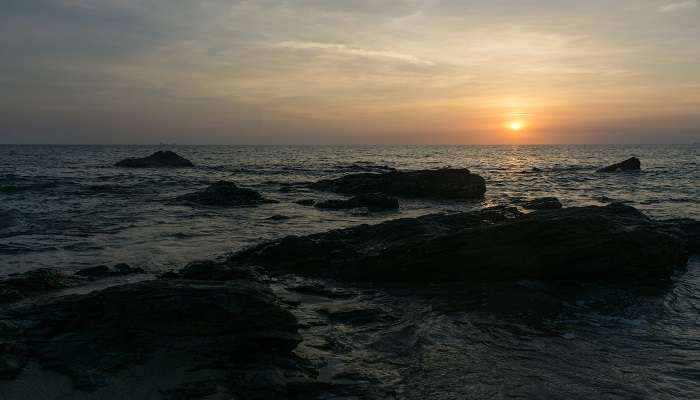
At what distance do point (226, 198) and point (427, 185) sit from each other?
1274 cm

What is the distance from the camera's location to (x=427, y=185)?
3259 cm

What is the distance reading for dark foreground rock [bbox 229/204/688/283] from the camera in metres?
11.2

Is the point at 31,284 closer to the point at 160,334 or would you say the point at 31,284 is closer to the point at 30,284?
the point at 30,284

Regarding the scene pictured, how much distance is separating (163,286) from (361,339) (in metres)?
3.07

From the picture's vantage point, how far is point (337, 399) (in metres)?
5.76

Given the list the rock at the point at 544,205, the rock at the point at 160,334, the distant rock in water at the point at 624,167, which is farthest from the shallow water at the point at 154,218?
the distant rock in water at the point at 624,167

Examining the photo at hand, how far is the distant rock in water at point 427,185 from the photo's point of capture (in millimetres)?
32219

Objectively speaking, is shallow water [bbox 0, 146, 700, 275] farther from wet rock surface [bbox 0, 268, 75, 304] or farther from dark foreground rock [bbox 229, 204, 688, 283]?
dark foreground rock [bbox 229, 204, 688, 283]

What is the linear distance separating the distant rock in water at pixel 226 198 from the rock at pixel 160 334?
744 inches

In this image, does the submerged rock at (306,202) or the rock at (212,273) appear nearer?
the rock at (212,273)

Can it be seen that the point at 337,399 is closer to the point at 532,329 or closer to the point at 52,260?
the point at 532,329

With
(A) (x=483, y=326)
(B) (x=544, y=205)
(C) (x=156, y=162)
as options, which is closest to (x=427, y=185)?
(B) (x=544, y=205)

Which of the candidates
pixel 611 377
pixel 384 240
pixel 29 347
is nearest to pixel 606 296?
pixel 611 377

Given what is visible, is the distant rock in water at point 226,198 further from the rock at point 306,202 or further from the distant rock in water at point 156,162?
the distant rock in water at point 156,162
